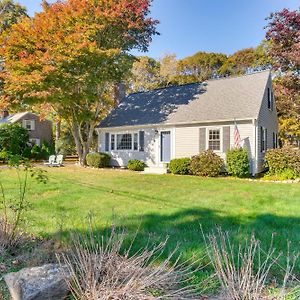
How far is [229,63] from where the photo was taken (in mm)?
37031

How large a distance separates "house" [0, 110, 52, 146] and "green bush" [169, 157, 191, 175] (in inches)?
849

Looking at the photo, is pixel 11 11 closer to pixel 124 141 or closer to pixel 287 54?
pixel 124 141

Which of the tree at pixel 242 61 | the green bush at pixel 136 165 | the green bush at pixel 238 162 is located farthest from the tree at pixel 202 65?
the green bush at pixel 238 162

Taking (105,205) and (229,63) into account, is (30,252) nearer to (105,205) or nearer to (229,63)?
(105,205)

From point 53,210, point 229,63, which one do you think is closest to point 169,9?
point 53,210

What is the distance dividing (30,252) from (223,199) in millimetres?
5556

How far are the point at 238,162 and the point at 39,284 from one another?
1260 cm

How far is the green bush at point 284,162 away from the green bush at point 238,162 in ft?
3.65

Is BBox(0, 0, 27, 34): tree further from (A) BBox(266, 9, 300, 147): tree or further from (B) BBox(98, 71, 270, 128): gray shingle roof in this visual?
(A) BBox(266, 9, 300, 147): tree

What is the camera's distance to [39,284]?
2.89 meters

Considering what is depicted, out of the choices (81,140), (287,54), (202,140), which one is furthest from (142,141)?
(287,54)

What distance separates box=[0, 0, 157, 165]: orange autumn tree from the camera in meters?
16.7

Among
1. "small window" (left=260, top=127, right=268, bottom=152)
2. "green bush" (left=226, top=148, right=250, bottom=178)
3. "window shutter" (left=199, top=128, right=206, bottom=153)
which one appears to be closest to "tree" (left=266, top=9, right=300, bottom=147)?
"small window" (left=260, top=127, right=268, bottom=152)

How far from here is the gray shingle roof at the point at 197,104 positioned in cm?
1600
